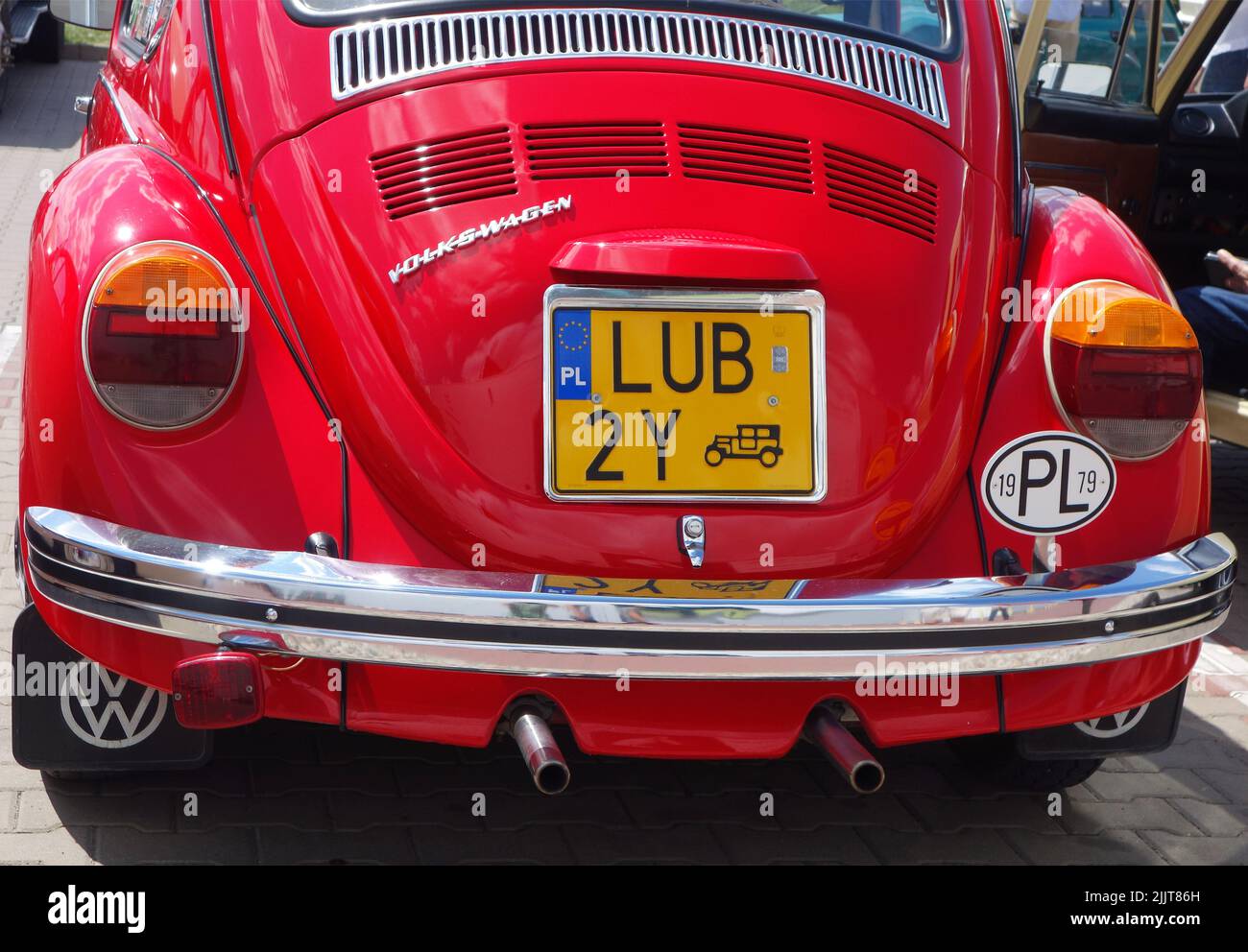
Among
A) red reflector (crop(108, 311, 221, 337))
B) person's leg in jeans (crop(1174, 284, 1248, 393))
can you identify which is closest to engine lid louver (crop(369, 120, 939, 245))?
red reflector (crop(108, 311, 221, 337))

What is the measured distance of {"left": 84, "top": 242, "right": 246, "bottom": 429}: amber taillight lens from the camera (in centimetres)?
244

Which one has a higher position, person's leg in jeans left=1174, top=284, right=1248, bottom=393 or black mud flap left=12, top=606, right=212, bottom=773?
person's leg in jeans left=1174, top=284, right=1248, bottom=393

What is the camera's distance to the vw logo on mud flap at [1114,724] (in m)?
2.90

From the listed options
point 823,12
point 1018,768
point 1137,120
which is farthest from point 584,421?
point 1137,120

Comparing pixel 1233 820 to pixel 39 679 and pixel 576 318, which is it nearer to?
pixel 576 318

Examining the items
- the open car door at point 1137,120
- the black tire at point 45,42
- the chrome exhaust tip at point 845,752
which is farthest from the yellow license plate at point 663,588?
the black tire at point 45,42

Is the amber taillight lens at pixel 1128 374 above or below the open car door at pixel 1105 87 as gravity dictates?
below

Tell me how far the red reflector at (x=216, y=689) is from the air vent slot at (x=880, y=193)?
1428 millimetres

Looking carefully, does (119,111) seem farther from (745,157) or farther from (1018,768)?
(1018,768)

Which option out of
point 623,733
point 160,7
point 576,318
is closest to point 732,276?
point 576,318

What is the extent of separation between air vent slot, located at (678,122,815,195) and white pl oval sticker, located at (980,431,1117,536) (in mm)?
666

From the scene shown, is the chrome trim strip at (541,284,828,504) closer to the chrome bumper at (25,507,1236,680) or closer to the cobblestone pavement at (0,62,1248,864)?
the chrome bumper at (25,507,1236,680)

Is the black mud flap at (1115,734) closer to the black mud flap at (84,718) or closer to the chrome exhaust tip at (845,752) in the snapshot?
the chrome exhaust tip at (845,752)

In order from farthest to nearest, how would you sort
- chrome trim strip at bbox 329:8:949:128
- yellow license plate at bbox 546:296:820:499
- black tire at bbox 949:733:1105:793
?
black tire at bbox 949:733:1105:793 < chrome trim strip at bbox 329:8:949:128 < yellow license plate at bbox 546:296:820:499
